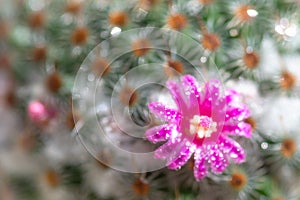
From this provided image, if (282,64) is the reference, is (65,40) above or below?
above

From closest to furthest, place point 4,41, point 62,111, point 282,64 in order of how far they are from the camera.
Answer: point 282,64 < point 62,111 < point 4,41

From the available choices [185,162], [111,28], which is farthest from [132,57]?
[185,162]


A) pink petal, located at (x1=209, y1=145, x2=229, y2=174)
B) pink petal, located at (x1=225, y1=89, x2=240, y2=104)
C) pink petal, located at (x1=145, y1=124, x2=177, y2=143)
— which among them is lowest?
pink petal, located at (x1=209, y1=145, x2=229, y2=174)

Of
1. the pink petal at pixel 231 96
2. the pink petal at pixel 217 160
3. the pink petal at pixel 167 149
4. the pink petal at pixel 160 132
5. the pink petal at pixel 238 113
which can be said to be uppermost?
the pink petal at pixel 231 96

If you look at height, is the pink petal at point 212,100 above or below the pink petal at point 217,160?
above

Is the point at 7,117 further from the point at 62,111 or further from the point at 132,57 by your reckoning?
the point at 132,57

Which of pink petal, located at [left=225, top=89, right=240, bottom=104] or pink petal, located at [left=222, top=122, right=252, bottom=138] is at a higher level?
pink petal, located at [left=225, top=89, right=240, bottom=104]

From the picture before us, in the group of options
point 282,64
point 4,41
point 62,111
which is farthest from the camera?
point 4,41
